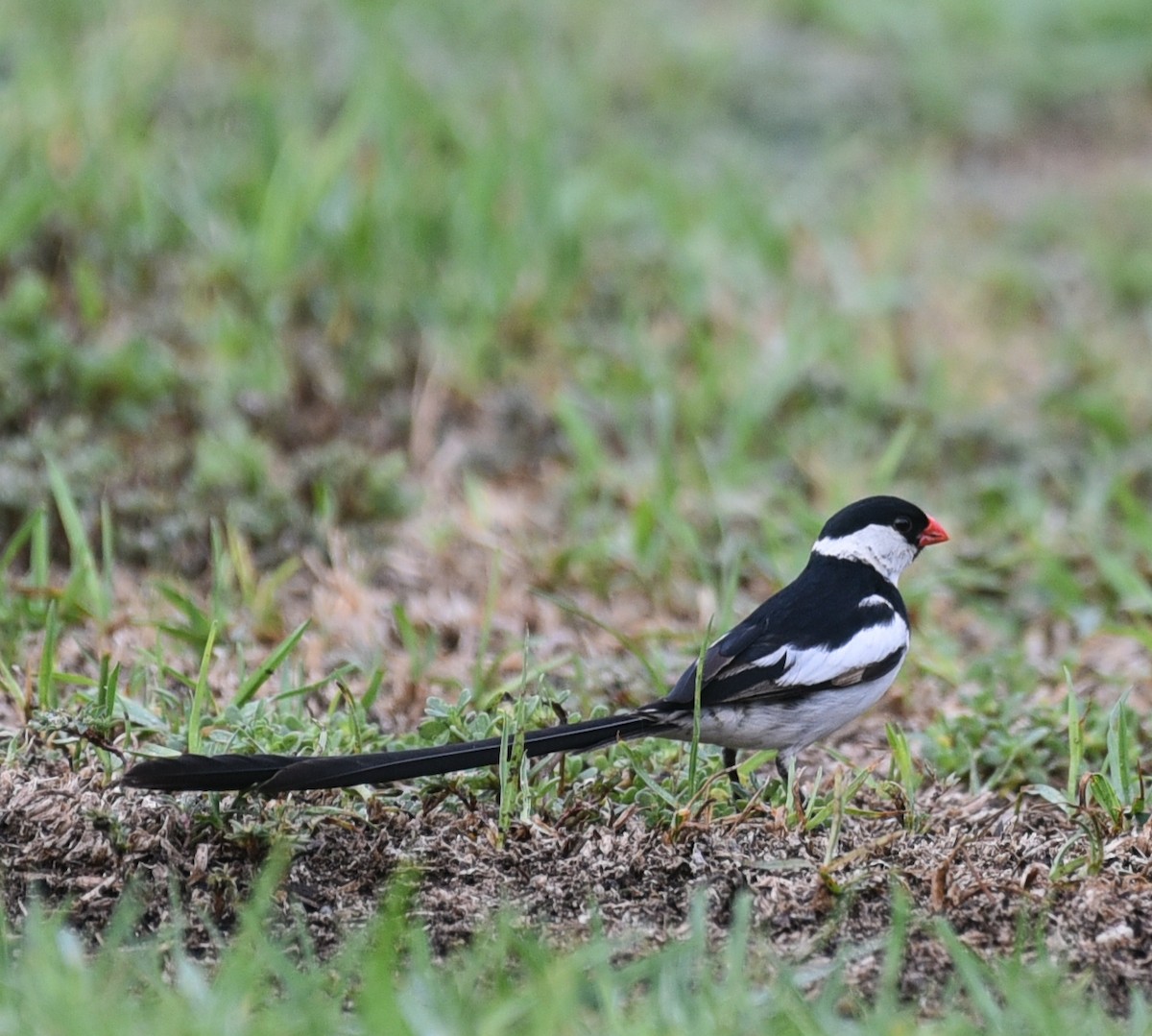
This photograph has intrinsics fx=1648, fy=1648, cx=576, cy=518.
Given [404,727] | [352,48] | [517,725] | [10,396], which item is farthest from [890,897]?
[352,48]

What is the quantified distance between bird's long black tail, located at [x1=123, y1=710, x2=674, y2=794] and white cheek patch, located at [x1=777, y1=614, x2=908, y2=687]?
42 centimetres

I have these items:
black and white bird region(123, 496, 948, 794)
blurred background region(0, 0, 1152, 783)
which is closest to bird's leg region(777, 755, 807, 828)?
black and white bird region(123, 496, 948, 794)

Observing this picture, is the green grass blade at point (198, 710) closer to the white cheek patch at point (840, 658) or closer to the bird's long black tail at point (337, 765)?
the bird's long black tail at point (337, 765)

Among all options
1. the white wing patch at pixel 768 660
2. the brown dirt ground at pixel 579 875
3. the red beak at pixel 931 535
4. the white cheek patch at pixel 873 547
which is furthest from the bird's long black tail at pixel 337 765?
the red beak at pixel 931 535

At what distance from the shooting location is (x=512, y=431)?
5844mm

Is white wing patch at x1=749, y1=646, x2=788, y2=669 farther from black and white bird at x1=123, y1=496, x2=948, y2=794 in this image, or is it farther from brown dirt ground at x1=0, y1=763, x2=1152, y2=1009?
brown dirt ground at x1=0, y1=763, x2=1152, y2=1009

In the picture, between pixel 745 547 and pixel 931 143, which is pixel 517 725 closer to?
pixel 745 547

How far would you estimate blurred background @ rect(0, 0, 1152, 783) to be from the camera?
5070 mm

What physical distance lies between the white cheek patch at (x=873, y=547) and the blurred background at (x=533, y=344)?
0.44m

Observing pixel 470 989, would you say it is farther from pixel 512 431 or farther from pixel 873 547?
pixel 512 431

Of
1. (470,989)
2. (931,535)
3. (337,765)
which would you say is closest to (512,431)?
(931,535)

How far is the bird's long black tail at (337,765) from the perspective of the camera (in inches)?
121

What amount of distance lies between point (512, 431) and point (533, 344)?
427 millimetres

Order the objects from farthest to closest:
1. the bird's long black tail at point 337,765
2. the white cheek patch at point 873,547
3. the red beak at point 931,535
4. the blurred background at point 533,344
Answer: the blurred background at point 533,344, the red beak at point 931,535, the white cheek patch at point 873,547, the bird's long black tail at point 337,765
